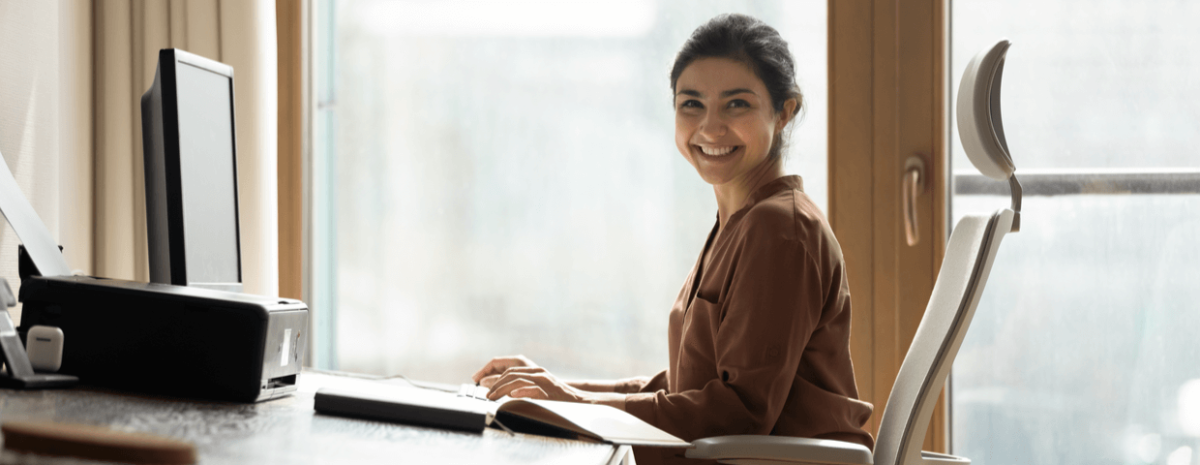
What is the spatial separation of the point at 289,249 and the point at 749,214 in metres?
1.36

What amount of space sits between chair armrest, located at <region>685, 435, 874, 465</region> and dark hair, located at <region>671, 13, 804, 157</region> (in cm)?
57

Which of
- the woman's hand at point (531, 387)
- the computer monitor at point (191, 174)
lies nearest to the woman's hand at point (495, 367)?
the woman's hand at point (531, 387)

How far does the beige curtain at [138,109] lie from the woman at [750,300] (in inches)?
34.7

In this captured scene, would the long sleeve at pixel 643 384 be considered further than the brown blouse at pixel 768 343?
Yes

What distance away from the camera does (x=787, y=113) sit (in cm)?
137

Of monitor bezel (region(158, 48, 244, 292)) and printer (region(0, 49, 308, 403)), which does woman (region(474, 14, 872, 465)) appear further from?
monitor bezel (region(158, 48, 244, 292))

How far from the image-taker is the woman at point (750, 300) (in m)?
1.05

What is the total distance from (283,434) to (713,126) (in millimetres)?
883

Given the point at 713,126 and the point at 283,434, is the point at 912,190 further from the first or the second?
the point at 283,434

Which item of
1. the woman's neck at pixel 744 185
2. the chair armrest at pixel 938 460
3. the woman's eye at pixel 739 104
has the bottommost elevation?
the chair armrest at pixel 938 460

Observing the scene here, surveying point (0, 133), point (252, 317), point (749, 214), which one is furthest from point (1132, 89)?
point (0, 133)

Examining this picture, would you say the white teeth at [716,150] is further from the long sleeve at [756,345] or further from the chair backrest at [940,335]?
the chair backrest at [940,335]

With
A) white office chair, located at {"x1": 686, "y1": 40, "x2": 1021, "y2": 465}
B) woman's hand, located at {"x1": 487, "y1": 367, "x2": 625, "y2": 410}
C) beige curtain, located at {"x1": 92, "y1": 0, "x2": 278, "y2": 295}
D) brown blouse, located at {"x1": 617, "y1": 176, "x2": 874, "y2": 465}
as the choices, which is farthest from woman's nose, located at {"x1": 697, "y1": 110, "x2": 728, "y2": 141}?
beige curtain, located at {"x1": 92, "y1": 0, "x2": 278, "y2": 295}

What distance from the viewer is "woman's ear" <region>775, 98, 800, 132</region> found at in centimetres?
136
